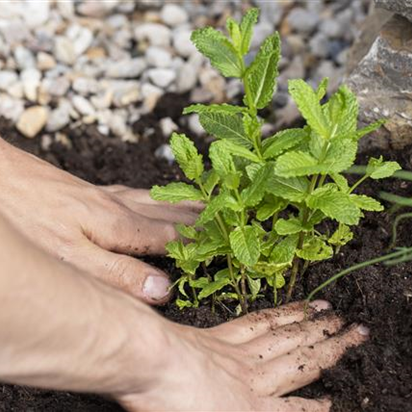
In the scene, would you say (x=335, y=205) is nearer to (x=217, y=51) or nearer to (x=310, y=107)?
(x=310, y=107)

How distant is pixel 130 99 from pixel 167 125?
8.5 inches

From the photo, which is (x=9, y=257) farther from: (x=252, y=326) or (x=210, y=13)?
(x=210, y=13)

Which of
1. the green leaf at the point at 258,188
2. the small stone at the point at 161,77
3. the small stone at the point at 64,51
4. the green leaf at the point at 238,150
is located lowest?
the small stone at the point at 64,51

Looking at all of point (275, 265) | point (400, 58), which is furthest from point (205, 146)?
point (275, 265)

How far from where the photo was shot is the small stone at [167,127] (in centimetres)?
325

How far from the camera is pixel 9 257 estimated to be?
1609 mm

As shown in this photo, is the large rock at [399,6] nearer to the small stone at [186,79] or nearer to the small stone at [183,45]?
the small stone at [186,79]

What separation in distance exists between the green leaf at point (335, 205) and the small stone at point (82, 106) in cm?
151

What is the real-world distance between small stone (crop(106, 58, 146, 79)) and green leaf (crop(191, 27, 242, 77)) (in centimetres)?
149

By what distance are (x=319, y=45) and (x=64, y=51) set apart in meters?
0.97

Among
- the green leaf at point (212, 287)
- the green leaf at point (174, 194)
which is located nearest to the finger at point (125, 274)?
the green leaf at point (212, 287)

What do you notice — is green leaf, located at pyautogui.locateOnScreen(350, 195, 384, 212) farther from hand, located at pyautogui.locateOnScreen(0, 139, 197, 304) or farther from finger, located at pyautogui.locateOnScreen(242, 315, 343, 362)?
hand, located at pyautogui.locateOnScreen(0, 139, 197, 304)

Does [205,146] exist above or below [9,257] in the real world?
below

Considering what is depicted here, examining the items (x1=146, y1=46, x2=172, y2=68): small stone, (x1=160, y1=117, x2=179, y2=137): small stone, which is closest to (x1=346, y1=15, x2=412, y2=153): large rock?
(x1=160, y1=117, x2=179, y2=137): small stone
